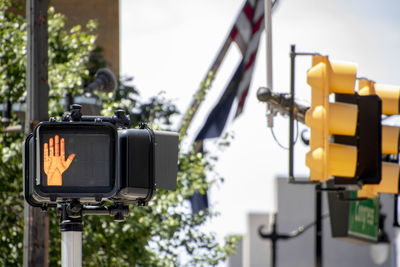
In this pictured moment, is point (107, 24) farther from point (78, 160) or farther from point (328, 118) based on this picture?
point (78, 160)

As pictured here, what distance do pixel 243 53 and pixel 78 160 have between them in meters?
17.6

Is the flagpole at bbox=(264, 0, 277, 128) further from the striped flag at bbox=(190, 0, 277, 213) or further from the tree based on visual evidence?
the striped flag at bbox=(190, 0, 277, 213)

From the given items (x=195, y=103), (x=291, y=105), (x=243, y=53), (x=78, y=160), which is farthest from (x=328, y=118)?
(x=243, y=53)

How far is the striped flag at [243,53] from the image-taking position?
2228 centimetres

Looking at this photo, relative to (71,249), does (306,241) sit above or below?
below

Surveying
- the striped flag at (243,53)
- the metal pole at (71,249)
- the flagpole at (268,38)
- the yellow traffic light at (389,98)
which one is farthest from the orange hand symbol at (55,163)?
the striped flag at (243,53)

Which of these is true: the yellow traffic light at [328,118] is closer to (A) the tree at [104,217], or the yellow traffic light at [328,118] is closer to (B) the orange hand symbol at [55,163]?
(B) the orange hand symbol at [55,163]

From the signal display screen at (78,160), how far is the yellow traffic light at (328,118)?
3.45 meters

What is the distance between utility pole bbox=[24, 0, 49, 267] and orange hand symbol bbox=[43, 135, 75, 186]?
4.24m

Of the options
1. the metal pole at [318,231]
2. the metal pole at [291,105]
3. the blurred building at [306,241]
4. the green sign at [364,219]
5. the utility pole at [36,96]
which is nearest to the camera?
the metal pole at [291,105]

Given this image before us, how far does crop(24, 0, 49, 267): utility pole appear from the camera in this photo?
10.3 metres

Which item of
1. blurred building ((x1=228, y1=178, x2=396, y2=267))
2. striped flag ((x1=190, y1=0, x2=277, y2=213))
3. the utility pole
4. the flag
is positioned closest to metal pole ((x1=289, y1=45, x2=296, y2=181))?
the utility pole

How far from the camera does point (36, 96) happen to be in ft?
33.8

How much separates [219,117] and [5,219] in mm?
6921
